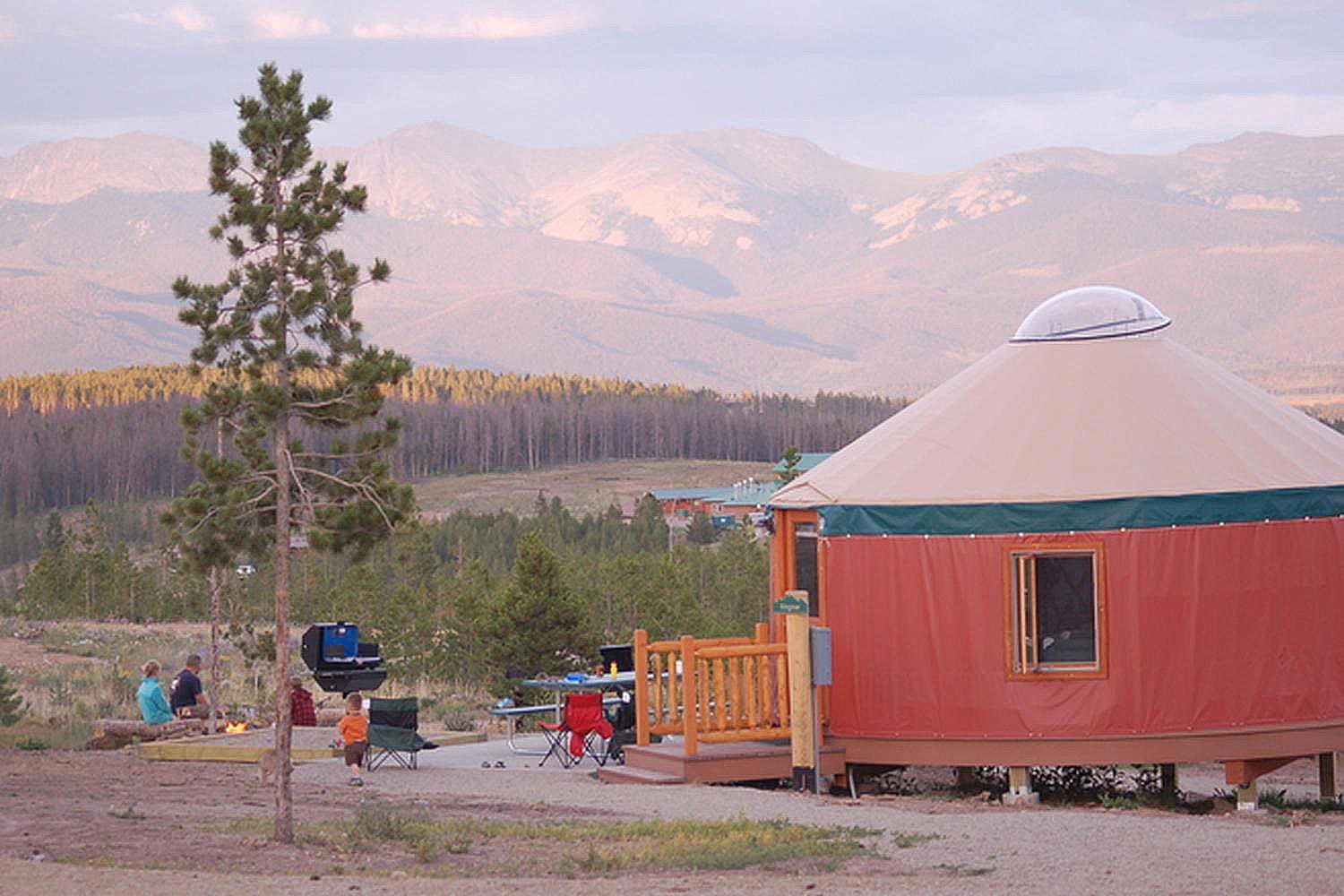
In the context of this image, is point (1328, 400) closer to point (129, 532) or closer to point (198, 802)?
point (129, 532)

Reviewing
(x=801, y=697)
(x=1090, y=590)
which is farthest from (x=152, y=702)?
(x=1090, y=590)

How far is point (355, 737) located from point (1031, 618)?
15.7 ft

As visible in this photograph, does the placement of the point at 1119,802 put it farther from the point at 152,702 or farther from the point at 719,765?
the point at 152,702

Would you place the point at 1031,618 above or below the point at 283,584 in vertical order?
below

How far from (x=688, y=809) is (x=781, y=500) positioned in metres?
3.02

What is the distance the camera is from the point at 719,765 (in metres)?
13.2

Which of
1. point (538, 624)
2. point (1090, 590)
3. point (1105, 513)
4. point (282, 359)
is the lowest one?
point (538, 624)

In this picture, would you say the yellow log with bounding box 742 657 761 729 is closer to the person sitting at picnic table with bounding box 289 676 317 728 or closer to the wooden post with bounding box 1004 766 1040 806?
the wooden post with bounding box 1004 766 1040 806

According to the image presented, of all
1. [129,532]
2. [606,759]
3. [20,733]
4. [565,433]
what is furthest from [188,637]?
[565,433]

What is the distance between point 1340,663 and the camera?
43.2 ft

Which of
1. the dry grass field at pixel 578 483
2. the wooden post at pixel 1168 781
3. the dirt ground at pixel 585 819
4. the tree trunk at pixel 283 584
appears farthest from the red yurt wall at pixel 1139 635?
the dry grass field at pixel 578 483

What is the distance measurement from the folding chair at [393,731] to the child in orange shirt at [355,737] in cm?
22

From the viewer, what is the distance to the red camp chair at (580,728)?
14523mm

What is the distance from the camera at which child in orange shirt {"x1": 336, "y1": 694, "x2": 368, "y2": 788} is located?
1380 cm
